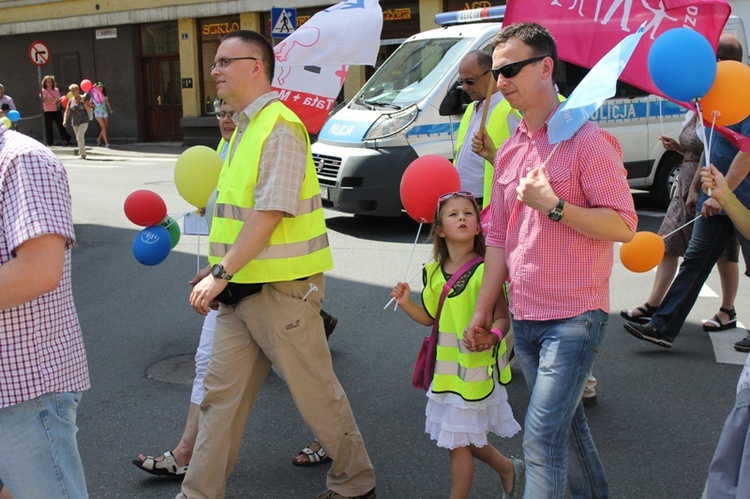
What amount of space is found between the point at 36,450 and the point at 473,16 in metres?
9.34

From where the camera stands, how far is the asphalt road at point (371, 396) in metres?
4.25

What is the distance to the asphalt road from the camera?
14.0 feet

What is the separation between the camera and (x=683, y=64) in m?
3.19

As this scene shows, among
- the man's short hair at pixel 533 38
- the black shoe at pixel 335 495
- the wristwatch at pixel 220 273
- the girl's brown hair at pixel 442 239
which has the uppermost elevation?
the man's short hair at pixel 533 38

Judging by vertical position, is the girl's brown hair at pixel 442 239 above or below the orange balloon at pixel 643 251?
above

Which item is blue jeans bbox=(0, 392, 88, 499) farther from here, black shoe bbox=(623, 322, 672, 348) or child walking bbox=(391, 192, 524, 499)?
black shoe bbox=(623, 322, 672, 348)

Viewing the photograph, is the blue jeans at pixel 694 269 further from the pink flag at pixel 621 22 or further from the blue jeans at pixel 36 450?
the blue jeans at pixel 36 450

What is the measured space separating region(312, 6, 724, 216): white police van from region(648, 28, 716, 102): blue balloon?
6514 mm

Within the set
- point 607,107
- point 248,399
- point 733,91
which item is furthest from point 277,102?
A: point 607,107

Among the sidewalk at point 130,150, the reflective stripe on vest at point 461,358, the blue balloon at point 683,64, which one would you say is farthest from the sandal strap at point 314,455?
the sidewalk at point 130,150

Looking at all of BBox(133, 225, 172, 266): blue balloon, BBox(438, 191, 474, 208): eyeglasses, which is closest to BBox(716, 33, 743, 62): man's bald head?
BBox(438, 191, 474, 208): eyeglasses

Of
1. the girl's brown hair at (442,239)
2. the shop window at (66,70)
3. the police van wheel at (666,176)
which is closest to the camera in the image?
the girl's brown hair at (442,239)

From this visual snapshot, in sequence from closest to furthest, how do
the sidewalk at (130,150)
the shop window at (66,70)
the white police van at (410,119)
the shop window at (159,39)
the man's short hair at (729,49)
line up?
the man's short hair at (729,49), the white police van at (410,119), the sidewalk at (130,150), the shop window at (159,39), the shop window at (66,70)

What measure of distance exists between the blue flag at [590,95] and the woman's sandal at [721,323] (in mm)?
4089
